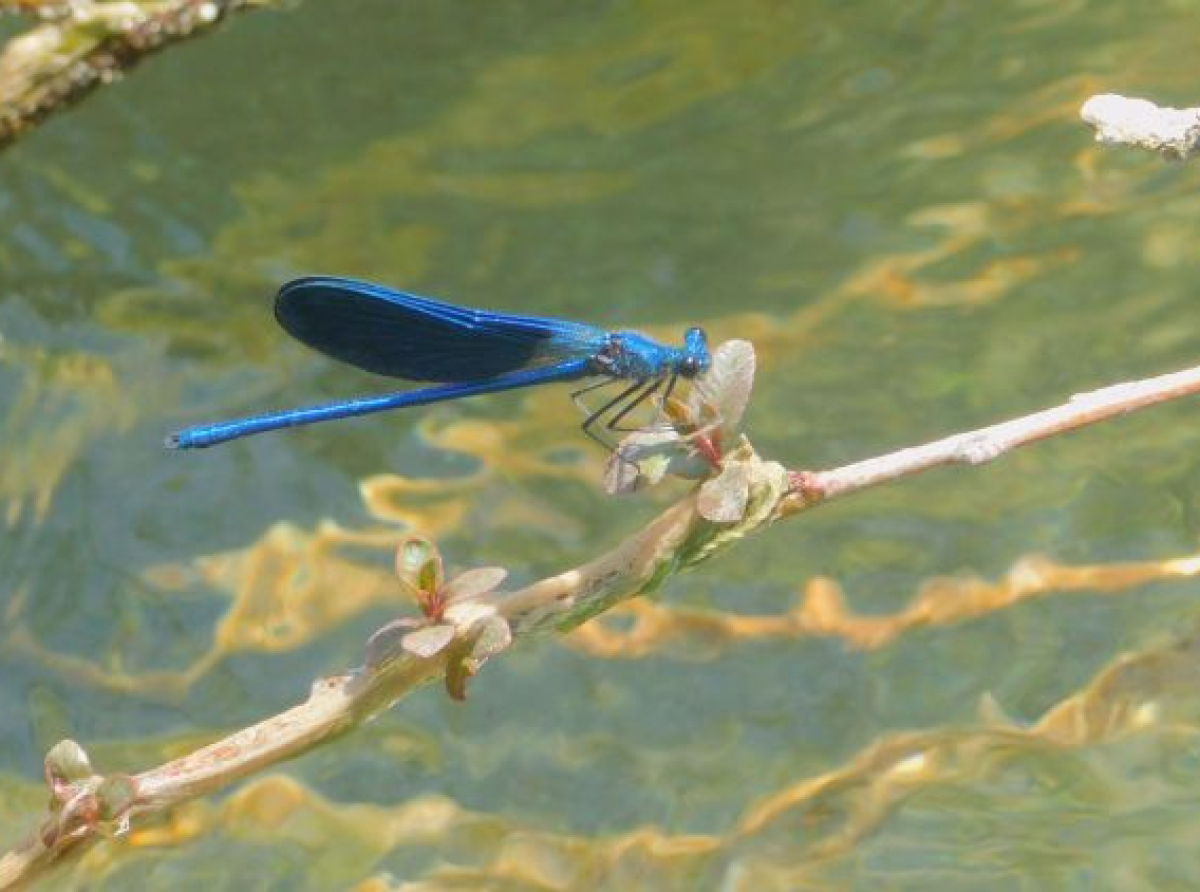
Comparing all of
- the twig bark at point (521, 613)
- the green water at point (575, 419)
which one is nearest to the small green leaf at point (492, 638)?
the twig bark at point (521, 613)

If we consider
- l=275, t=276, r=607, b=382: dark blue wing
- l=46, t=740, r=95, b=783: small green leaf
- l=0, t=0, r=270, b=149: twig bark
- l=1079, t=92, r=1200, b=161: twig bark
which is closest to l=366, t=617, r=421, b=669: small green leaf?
l=46, t=740, r=95, b=783: small green leaf

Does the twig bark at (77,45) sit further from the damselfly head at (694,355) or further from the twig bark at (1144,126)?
the twig bark at (1144,126)

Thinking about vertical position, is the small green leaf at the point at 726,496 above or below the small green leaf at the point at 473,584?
above

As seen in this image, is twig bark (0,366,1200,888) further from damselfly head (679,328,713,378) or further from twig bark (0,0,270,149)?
twig bark (0,0,270,149)

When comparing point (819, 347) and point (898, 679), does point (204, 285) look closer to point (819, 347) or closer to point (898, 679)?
point (819, 347)

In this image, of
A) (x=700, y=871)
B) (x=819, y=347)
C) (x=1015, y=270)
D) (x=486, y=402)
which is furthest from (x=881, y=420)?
(x=700, y=871)

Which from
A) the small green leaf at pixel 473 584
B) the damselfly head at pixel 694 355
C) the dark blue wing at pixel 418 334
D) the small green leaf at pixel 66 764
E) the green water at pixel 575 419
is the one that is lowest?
the green water at pixel 575 419
